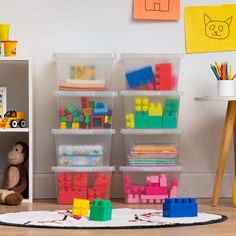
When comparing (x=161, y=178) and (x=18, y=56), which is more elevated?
(x=18, y=56)

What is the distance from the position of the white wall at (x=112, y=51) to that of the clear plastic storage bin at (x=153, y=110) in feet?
0.66

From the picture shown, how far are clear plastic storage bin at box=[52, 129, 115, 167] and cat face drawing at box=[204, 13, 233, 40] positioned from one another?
709 millimetres

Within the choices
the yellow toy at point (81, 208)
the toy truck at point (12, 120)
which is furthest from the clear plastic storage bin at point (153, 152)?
the yellow toy at point (81, 208)

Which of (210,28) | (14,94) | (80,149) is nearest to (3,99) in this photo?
(14,94)

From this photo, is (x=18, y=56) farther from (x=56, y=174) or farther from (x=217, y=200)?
(x=217, y=200)

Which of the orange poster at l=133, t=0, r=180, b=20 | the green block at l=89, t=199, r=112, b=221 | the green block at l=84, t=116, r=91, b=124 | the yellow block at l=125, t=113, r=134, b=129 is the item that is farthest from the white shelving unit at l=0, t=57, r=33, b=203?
the green block at l=89, t=199, r=112, b=221

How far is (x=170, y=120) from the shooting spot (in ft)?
10.6

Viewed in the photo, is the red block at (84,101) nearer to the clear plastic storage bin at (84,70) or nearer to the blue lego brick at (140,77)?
the clear plastic storage bin at (84,70)

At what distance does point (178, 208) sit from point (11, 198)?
812mm

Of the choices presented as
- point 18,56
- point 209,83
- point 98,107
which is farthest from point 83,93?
point 209,83

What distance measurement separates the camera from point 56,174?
320cm

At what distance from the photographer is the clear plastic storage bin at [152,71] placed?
3240 millimetres

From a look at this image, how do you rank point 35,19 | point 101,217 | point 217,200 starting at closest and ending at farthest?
point 101,217
point 217,200
point 35,19

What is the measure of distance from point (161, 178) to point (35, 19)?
3.14 feet
